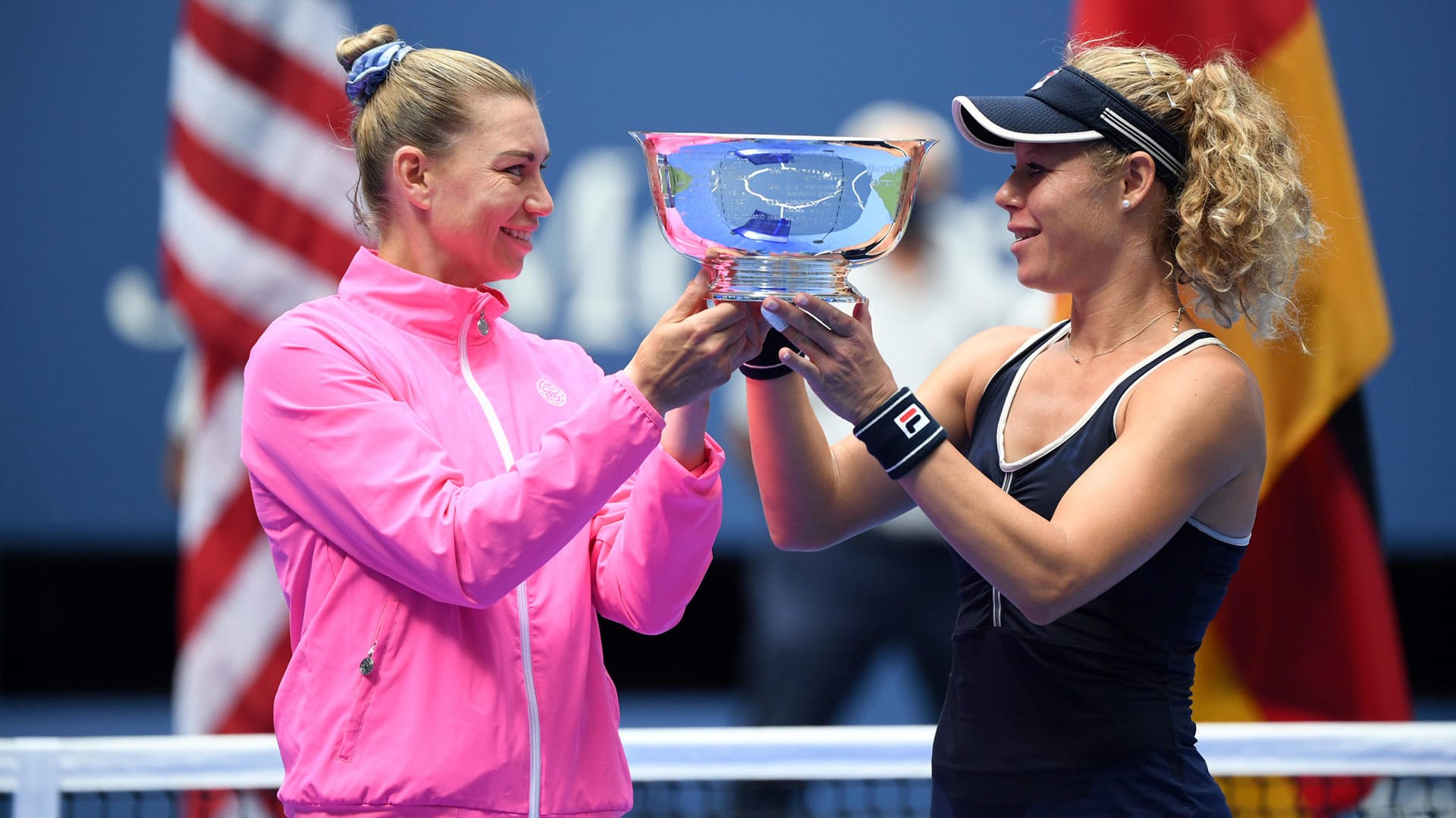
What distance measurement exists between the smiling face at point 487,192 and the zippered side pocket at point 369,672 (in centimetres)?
41

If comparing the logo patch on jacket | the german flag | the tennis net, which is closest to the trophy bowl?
the logo patch on jacket

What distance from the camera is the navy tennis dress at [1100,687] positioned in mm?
1507

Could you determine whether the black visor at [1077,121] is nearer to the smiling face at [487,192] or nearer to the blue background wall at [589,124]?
the smiling face at [487,192]

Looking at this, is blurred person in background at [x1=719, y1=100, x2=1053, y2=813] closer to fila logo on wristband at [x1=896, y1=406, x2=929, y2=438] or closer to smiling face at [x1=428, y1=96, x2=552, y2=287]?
smiling face at [x1=428, y1=96, x2=552, y2=287]

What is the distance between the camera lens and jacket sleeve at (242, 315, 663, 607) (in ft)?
4.43

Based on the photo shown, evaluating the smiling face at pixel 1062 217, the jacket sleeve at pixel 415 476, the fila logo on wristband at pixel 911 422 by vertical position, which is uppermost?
the smiling face at pixel 1062 217

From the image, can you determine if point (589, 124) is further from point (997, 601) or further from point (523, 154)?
point (997, 601)

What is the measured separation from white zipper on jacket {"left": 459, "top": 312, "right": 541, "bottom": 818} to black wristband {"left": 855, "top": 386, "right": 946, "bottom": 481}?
1.25 ft

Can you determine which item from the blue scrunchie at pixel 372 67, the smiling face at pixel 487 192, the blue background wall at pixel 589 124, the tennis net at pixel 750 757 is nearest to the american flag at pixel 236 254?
the blue background wall at pixel 589 124

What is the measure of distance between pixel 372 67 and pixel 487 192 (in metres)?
0.22

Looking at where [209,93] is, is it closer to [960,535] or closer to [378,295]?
[378,295]

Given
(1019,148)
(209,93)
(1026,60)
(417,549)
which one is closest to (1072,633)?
(1019,148)

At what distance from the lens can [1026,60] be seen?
3.98 metres

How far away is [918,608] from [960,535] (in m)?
2.20
